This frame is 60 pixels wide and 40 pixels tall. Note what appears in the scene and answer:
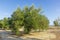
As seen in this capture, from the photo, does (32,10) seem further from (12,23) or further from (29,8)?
(12,23)

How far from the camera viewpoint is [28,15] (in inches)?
927

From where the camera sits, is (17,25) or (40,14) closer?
(17,25)

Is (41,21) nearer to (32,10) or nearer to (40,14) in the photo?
(40,14)

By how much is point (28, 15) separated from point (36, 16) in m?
1.58

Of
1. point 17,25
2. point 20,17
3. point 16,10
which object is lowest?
point 17,25

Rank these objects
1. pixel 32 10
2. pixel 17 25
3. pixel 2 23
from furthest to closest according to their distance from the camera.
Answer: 1. pixel 2 23
2. pixel 32 10
3. pixel 17 25

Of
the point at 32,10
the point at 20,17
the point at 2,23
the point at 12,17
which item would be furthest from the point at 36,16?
the point at 2,23

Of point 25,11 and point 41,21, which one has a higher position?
point 25,11

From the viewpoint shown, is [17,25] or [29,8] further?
[29,8]

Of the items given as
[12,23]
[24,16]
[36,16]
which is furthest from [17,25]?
[36,16]

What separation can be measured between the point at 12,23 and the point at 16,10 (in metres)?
2.75

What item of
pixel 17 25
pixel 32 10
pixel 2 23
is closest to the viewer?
pixel 17 25

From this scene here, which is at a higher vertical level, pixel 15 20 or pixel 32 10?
pixel 32 10

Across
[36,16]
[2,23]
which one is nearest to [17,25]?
[36,16]
